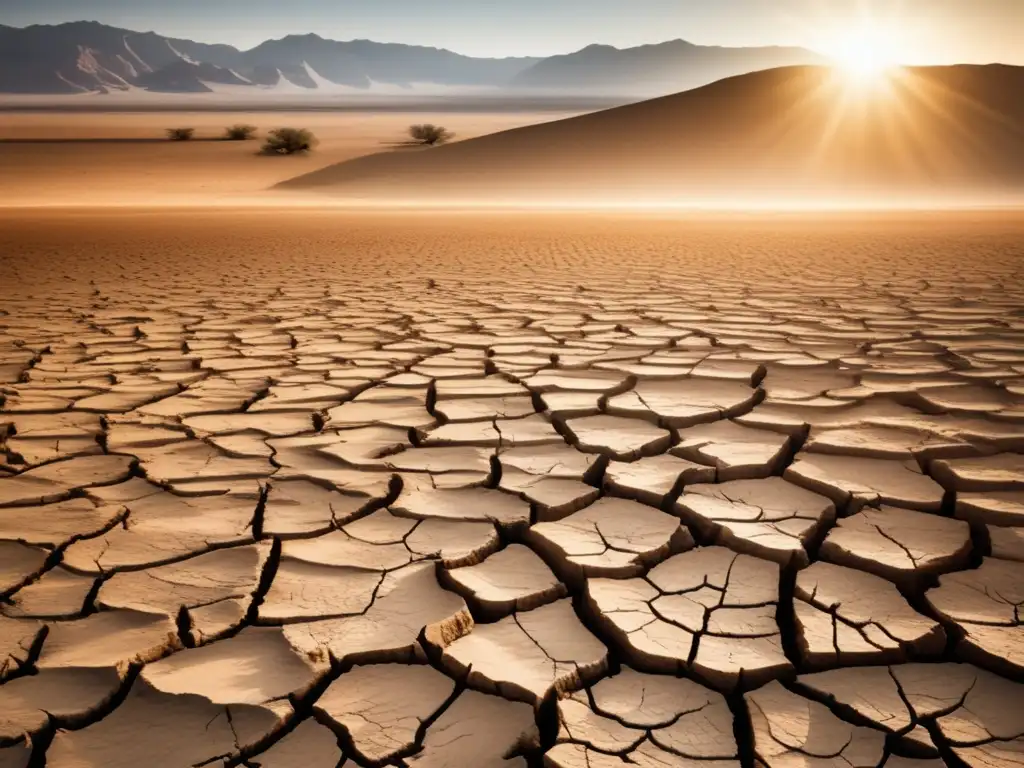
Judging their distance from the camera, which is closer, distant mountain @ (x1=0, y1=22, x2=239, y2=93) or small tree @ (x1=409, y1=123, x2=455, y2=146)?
small tree @ (x1=409, y1=123, x2=455, y2=146)

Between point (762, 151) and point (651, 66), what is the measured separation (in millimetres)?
179018

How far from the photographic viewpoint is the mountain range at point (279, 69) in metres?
125

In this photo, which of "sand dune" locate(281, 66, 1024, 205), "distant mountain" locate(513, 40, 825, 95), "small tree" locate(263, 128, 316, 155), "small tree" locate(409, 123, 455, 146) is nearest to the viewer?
"sand dune" locate(281, 66, 1024, 205)

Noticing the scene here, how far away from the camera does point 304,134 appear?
25.4 metres

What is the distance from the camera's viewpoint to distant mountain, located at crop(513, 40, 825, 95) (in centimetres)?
17162

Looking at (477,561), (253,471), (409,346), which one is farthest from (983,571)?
(409,346)

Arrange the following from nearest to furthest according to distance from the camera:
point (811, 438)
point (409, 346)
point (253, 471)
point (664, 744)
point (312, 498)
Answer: point (664, 744) → point (312, 498) → point (253, 471) → point (811, 438) → point (409, 346)

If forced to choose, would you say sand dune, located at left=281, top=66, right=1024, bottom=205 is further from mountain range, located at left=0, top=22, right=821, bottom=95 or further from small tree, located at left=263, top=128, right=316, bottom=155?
mountain range, located at left=0, top=22, right=821, bottom=95

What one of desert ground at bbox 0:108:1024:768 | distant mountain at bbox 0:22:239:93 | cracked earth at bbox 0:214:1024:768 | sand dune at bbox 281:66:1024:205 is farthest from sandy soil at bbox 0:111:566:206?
distant mountain at bbox 0:22:239:93

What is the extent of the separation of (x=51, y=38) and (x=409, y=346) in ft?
612

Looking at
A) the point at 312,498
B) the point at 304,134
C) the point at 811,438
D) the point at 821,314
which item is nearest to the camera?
the point at 312,498

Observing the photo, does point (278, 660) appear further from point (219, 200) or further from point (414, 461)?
point (219, 200)

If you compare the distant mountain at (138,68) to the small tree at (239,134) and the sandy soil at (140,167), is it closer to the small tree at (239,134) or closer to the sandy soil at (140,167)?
the small tree at (239,134)

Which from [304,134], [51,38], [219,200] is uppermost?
[51,38]
